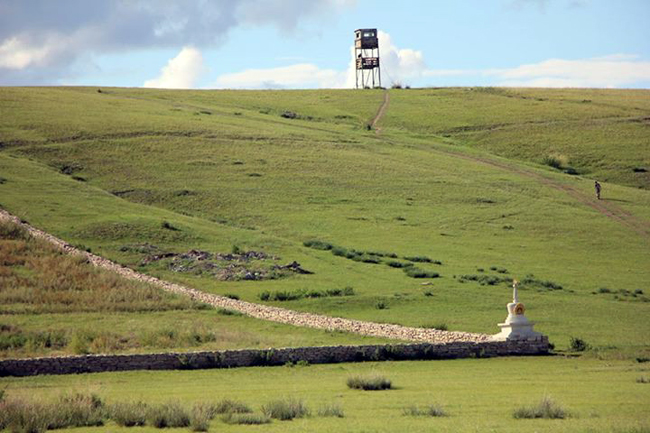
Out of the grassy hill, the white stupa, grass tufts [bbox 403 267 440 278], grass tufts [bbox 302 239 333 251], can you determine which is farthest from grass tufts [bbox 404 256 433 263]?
the white stupa

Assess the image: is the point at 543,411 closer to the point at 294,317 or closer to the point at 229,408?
the point at 229,408

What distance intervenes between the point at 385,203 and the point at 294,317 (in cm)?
3263

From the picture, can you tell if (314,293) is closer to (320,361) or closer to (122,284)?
(122,284)

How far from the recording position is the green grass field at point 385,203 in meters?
45.5

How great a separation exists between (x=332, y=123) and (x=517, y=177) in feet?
105

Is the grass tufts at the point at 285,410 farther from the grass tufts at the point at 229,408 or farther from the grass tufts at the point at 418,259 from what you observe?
the grass tufts at the point at 418,259

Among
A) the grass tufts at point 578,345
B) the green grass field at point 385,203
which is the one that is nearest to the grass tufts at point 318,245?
the green grass field at point 385,203

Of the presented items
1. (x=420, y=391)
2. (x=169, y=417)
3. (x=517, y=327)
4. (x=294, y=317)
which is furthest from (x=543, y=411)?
(x=294, y=317)

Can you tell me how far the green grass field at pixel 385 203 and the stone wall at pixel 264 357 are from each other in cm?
103

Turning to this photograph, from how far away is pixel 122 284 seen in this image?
159 feet

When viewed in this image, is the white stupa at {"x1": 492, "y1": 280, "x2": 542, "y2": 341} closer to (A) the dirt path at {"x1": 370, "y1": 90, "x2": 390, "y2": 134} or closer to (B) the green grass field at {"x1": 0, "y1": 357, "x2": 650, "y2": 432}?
(B) the green grass field at {"x1": 0, "y1": 357, "x2": 650, "y2": 432}

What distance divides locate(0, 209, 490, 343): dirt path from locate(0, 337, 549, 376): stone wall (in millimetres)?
1740

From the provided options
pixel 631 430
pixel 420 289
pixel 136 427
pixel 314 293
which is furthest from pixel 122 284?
pixel 631 430

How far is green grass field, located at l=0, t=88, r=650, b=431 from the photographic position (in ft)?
149
